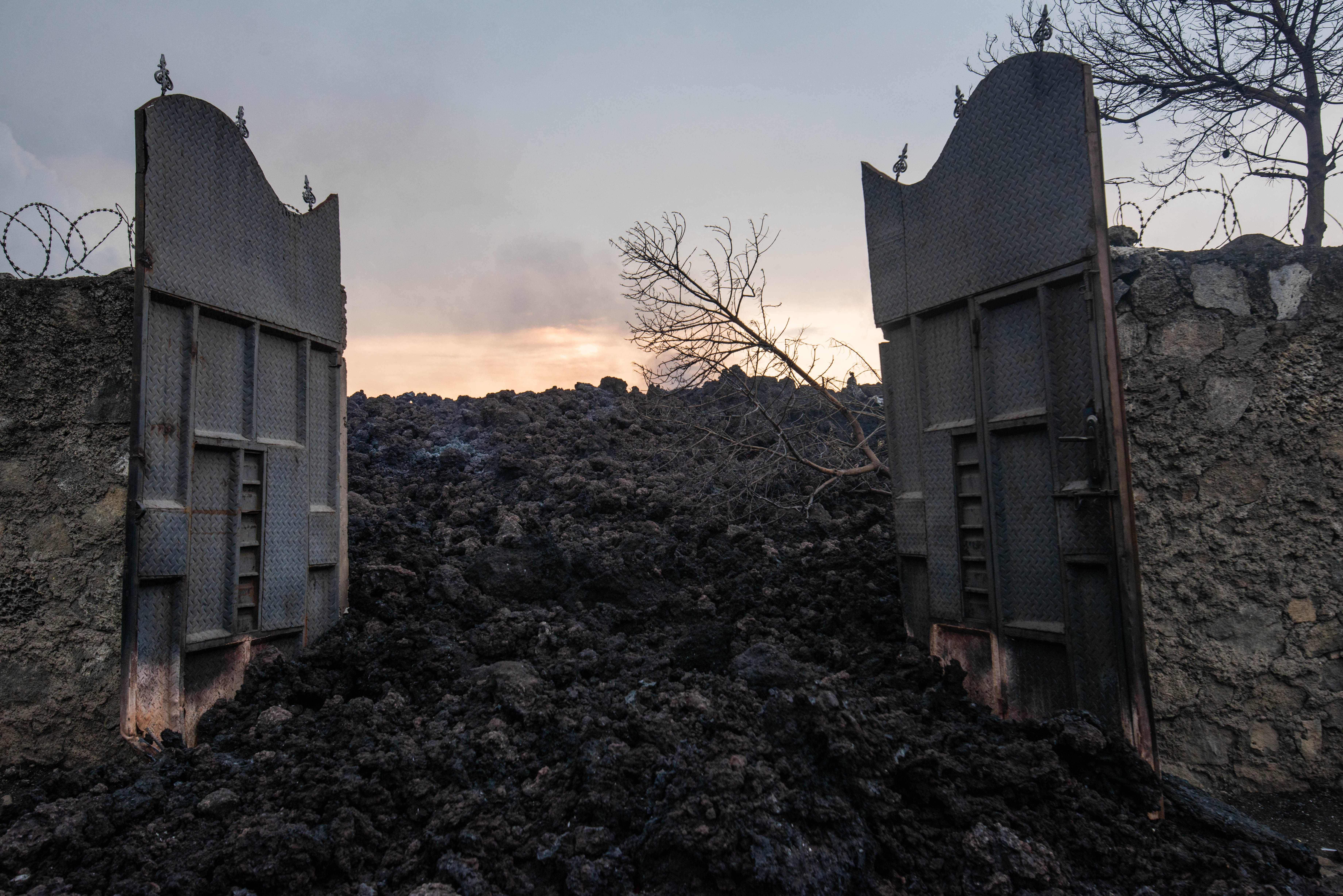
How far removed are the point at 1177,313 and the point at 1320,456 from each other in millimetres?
1051

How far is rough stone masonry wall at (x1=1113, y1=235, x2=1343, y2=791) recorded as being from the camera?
398 centimetres

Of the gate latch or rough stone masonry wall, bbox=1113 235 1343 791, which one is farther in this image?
rough stone masonry wall, bbox=1113 235 1343 791

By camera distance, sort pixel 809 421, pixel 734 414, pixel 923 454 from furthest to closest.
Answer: pixel 809 421 < pixel 734 414 < pixel 923 454

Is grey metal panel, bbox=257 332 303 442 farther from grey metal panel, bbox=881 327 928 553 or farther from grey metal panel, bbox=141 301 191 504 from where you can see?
grey metal panel, bbox=881 327 928 553

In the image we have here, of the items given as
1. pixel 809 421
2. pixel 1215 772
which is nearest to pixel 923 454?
pixel 1215 772

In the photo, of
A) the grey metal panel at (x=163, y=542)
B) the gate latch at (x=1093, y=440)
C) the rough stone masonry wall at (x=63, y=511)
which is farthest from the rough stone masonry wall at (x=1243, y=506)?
the rough stone masonry wall at (x=63, y=511)

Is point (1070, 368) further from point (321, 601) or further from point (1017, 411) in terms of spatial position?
point (321, 601)

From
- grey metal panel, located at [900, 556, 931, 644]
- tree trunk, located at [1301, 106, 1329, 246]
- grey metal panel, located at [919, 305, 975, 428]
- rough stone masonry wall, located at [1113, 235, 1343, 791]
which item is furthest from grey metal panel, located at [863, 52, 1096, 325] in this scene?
tree trunk, located at [1301, 106, 1329, 246]

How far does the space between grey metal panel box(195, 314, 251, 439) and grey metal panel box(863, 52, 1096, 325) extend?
13.0 ft

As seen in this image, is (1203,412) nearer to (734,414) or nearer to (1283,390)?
(1283,390)

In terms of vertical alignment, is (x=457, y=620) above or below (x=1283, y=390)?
below

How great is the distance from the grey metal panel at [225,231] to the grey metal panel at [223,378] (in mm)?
147

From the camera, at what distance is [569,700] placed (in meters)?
4.06

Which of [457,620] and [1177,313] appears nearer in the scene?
[1177,313]
